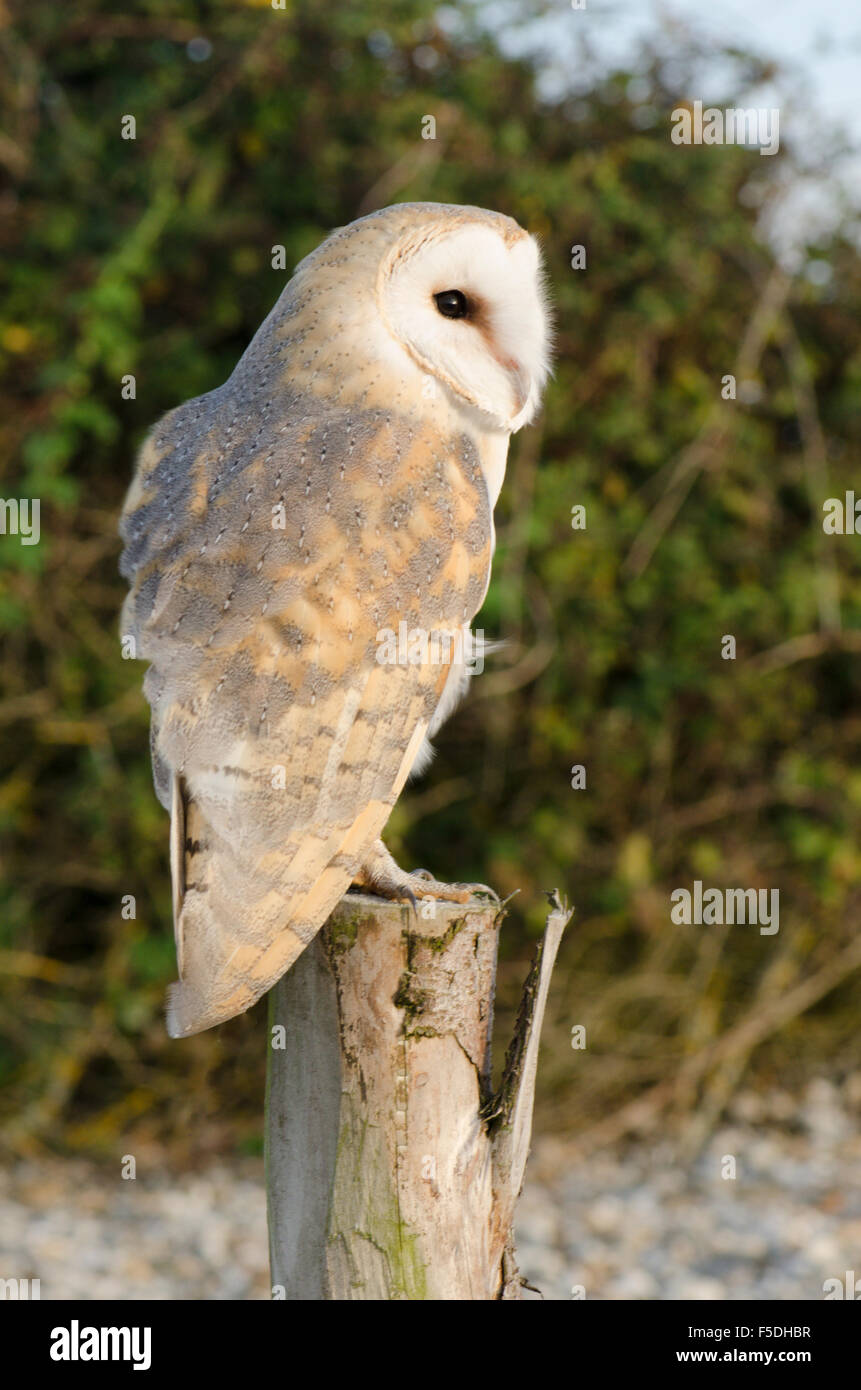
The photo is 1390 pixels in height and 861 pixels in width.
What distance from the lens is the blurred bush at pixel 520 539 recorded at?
440 cm

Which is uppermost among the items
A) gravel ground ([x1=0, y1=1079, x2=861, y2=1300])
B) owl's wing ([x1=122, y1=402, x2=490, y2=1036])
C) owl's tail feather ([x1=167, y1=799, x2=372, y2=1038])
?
owl's wing ([x1=122, y1=402, x2=490, y2=1036])

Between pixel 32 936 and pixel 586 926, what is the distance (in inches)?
79.6

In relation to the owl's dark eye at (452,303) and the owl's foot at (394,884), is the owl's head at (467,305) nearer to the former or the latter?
the owl's dark eye at (452,303)

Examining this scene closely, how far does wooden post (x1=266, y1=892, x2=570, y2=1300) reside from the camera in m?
1.94

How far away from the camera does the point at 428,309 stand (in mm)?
2164

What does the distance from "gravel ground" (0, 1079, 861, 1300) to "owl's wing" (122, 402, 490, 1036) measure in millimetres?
2463

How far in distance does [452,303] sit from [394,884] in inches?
38.1

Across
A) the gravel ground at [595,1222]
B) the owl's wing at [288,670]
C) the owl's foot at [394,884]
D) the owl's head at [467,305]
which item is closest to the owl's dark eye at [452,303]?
the owl's head at [467,305]

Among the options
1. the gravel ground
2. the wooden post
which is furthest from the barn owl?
the gravel ground

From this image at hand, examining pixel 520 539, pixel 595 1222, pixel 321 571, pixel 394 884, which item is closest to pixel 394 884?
pixel 394 884

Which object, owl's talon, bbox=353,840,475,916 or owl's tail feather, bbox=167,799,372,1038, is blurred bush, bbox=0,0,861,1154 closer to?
owl's talon, bbox=353,840,475,916

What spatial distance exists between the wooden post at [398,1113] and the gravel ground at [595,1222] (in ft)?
7.23

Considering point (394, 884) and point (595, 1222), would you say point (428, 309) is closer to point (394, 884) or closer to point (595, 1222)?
point (394, 884)

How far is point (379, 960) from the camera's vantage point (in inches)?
77.7
